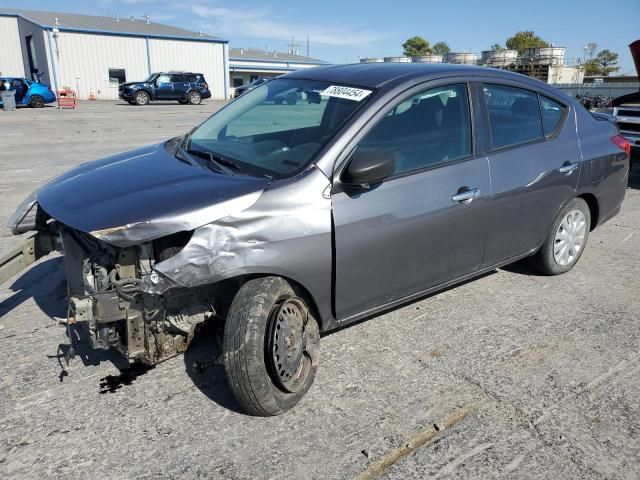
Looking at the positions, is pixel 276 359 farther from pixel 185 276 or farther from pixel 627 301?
pixel 627 301

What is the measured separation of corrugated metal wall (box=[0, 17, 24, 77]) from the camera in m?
41.4

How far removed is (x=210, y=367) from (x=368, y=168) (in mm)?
1512

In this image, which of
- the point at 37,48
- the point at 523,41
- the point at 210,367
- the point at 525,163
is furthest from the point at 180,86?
the point at 523,41

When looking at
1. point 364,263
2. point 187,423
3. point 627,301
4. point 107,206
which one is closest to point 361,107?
point 364,263

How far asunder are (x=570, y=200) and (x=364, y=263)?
7.47 ft

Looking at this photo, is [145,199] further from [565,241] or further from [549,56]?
[549,56]

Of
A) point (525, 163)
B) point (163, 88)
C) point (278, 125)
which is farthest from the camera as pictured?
point (163, 88)

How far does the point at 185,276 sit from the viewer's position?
8.39 ft

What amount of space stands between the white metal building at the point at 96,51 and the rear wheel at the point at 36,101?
34.8 ft

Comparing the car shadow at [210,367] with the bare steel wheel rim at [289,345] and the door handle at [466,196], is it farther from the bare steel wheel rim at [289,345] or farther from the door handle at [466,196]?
the door handle at [466,196]

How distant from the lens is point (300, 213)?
2.81 meters

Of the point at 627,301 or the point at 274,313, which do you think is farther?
the point at 627,301

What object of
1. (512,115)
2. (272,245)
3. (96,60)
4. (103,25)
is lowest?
(272,245)

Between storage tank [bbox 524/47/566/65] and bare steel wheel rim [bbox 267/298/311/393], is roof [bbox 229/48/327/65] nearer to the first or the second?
storage tank [bbox 524/47/566/65]
